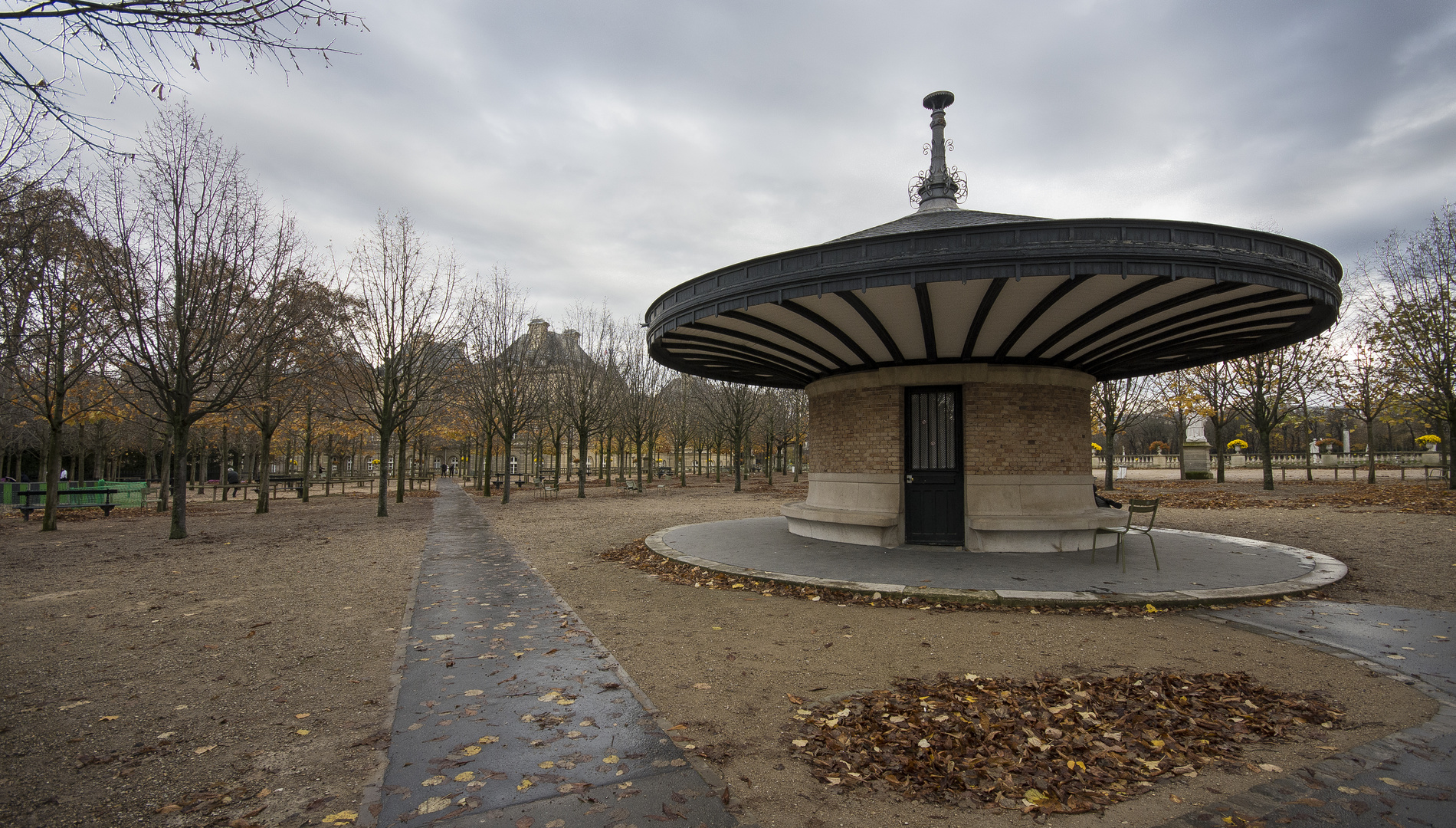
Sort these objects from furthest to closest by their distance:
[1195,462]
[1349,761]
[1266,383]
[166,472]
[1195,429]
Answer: [1195,429]
[1195,462]
[1266,383]
[166,472]
[1349,761]

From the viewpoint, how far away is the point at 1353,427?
173ft

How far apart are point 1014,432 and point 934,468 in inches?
54.8

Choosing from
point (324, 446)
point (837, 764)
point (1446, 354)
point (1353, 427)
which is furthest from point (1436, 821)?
point (1353, 427)

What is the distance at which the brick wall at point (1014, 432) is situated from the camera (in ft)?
33.3

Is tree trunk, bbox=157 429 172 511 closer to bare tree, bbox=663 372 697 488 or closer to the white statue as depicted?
bare tree, bbox=663 372 697 488

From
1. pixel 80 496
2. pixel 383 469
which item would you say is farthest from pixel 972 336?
pixel 80 496

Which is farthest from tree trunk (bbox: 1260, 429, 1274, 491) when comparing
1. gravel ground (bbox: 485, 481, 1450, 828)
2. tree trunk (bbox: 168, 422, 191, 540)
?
tree trunk (bbox: 168, 422, 191, 540)

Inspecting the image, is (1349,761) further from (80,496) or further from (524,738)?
(80,496)

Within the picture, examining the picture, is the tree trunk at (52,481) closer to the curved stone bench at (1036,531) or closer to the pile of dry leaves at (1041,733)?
the pile of dry leaves at (1041,733)

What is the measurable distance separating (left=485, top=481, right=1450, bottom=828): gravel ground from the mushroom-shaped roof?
3581 mm

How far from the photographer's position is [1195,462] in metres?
34.5

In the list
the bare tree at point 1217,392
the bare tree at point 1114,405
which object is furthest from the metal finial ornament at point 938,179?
the bare tree at point 1217,392

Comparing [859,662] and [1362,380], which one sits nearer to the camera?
[859,662]

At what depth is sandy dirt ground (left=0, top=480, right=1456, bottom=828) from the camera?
3.05 m
